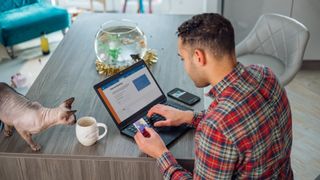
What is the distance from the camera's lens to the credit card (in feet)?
5.36

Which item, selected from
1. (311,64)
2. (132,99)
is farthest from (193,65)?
(311,64)

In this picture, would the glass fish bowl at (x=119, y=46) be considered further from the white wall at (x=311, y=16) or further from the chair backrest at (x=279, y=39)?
the white wall at (x=311, y=16)

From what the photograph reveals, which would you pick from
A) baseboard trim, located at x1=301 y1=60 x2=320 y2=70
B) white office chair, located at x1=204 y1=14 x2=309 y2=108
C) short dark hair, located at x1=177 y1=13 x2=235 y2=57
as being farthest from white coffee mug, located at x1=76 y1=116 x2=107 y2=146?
baseboard trim, located at x1=301 y1=60 x2=320 y2=70

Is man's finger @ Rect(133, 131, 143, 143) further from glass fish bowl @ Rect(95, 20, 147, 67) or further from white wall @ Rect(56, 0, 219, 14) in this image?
white wall @ Rect(56, 0, 219, 14)

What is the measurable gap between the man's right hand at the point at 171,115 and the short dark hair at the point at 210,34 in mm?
407

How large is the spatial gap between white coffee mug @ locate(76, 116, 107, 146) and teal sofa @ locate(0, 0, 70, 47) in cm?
260

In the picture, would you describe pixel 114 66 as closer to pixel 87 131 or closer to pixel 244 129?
pixel 87 131

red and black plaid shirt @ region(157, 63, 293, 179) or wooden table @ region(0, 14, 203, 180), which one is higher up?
red and black plaid shirt @ region(157, 63, 293, 179)

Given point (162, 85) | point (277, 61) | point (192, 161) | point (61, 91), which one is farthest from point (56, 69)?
point (277, 61)

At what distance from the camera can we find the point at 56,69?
221 cm

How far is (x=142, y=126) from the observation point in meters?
1.70

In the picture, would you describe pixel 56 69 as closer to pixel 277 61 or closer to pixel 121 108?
pixel 121 108

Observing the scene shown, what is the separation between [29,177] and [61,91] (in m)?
0.47

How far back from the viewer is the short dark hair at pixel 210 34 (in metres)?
1.36
